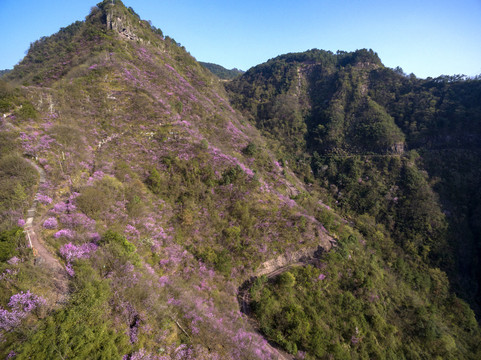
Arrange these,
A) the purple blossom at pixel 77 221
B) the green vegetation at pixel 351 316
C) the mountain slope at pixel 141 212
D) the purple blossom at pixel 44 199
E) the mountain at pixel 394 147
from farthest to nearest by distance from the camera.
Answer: the mountain at pixel 394 147, the green vegetation at pixel 351 316, the purple blossom at pixel 44 199, the purple blossom at pixel 77 221, the mountain slope at pixel 141 212

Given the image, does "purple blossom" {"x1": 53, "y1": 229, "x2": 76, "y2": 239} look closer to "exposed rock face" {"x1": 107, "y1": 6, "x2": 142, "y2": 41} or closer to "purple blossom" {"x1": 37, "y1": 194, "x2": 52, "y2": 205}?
"purple blossom" {"x1": 37, "y1": 194, "x2": 52, "y2": 205}

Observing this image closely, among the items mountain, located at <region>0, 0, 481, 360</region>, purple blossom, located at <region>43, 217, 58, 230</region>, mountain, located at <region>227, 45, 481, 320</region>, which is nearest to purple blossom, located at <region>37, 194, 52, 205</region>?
mountain, located at <region>0, 0, 481, 360</region>

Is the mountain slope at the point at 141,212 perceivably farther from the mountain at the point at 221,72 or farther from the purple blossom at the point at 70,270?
the mountain at the point at 221,72

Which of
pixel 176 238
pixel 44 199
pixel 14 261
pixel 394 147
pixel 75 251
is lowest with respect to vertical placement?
pixel 176 238

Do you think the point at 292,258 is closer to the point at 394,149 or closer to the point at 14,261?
the point at 14,261

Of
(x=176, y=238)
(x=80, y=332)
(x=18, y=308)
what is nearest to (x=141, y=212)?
(x=176, y=238)

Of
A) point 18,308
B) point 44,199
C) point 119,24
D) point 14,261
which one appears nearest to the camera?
point 18,308

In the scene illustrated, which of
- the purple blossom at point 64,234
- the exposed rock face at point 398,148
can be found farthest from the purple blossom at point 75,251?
the exposed rock face at point 398,148
